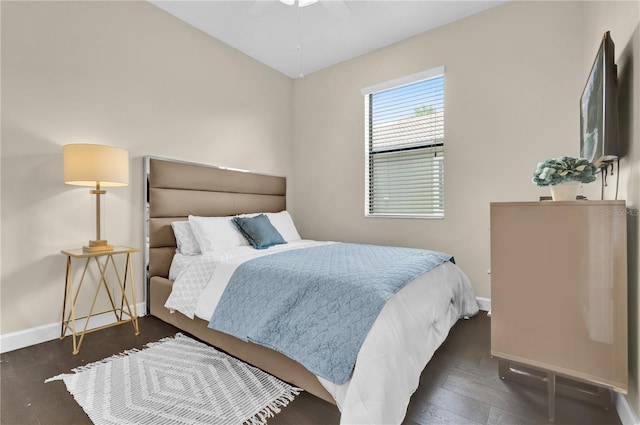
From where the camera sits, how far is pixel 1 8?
1982mm

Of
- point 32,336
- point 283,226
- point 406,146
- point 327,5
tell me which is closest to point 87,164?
point 32,336

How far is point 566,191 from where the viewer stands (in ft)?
4.98

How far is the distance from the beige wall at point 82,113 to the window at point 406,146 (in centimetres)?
180

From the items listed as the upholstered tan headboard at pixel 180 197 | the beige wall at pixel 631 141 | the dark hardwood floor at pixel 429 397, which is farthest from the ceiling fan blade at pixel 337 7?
the dark hardwood floor at pixel 429 397

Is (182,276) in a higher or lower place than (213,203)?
lower

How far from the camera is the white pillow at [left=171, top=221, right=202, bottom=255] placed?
2707mm

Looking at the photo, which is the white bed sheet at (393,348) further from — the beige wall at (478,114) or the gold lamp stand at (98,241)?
the beige wall at (478,114)

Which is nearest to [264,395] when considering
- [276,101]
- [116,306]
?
[116,306]

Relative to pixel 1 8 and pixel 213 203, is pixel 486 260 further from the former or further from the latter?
pixel 1 8

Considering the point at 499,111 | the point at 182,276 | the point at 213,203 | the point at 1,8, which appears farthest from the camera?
the point at 213,203

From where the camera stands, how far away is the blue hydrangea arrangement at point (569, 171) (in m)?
1.49

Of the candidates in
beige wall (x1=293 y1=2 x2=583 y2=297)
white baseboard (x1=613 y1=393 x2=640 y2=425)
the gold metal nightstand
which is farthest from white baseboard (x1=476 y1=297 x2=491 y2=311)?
the gold metal nightstand

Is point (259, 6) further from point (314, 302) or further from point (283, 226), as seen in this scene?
point (314, 302)

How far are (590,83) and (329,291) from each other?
78.6 inches
